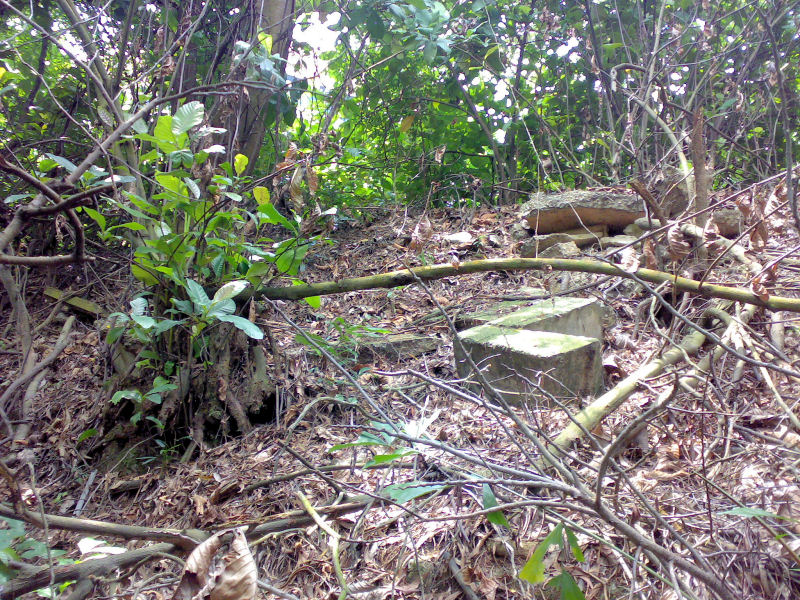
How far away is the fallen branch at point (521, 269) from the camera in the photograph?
208 cm

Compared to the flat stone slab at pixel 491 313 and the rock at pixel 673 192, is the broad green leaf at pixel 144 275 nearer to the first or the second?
the flat stone slab at pixel 491 313

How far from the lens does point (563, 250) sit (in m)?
3.91

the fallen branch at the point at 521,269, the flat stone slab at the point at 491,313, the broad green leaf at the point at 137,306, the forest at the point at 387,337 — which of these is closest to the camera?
the forest at the point at 387,337

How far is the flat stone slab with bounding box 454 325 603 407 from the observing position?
2.54 m

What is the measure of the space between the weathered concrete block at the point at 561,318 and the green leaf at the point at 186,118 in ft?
6.07

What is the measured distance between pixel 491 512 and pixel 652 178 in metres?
3.75

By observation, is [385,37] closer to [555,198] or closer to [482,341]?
[555,198]

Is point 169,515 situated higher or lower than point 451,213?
lower

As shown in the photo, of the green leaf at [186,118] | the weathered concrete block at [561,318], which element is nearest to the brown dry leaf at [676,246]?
the weathered concrete block at [561,318]

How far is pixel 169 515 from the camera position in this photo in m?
2.33

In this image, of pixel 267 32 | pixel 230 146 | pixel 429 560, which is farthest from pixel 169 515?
pixel 267 32

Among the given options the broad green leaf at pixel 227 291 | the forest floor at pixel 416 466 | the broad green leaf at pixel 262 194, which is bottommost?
the forest floor at pixel 416 466

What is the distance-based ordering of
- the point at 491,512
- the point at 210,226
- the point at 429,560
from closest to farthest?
1. the point at 491,512
2. the point at 429,560
3. the point at 210,226

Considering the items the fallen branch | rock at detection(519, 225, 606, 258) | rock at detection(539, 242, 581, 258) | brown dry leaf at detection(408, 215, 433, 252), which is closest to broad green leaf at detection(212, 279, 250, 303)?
the fallen branch
